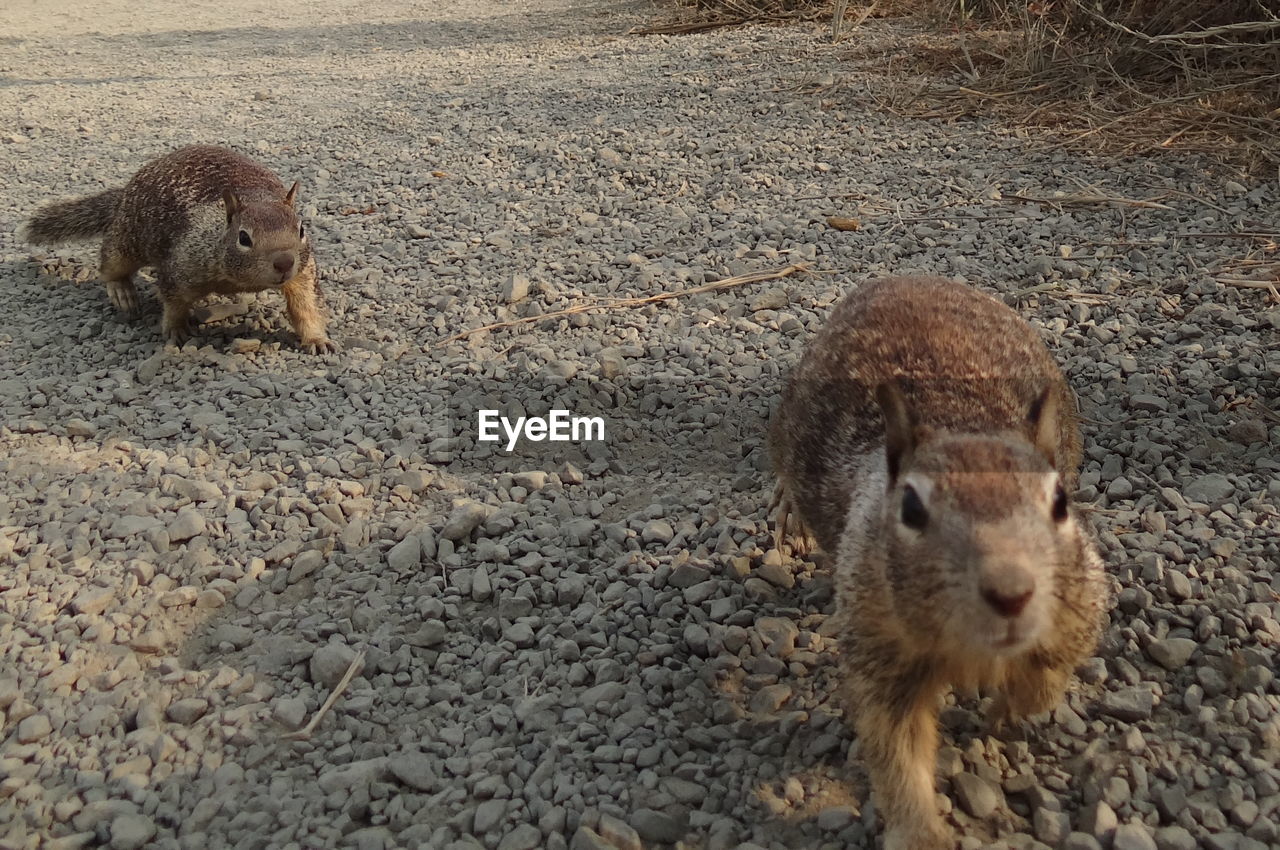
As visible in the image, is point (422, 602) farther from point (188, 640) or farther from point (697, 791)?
point (697, 791)

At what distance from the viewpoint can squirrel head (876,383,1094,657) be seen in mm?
1828

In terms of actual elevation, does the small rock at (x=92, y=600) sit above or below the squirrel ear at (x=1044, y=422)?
below

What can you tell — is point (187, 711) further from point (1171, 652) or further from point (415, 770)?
point (1171, 652)

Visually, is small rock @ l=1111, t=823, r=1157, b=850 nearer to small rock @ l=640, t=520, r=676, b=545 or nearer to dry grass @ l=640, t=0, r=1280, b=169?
→ small rock @ l=640, t=520, r=676, b=545

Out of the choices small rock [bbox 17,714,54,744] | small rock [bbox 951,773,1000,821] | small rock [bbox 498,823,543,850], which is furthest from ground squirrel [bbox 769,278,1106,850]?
small rock [bbox 17,714,54,744]

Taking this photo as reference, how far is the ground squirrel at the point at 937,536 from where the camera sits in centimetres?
188

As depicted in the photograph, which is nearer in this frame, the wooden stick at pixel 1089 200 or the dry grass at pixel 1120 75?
the wooden stick at pixel 1089 200

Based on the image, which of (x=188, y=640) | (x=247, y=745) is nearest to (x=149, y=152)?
(x=188, y=640)

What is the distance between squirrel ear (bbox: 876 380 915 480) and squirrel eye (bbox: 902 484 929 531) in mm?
157

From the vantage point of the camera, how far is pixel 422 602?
3.14m

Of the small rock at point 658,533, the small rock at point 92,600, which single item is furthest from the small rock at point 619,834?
the small rock at point 92,600

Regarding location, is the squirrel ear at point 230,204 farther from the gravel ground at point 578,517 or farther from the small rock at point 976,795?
the small rock at point 976,795

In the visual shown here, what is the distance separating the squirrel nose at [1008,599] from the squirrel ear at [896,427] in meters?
0.47

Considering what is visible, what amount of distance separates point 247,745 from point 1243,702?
2.73 m
